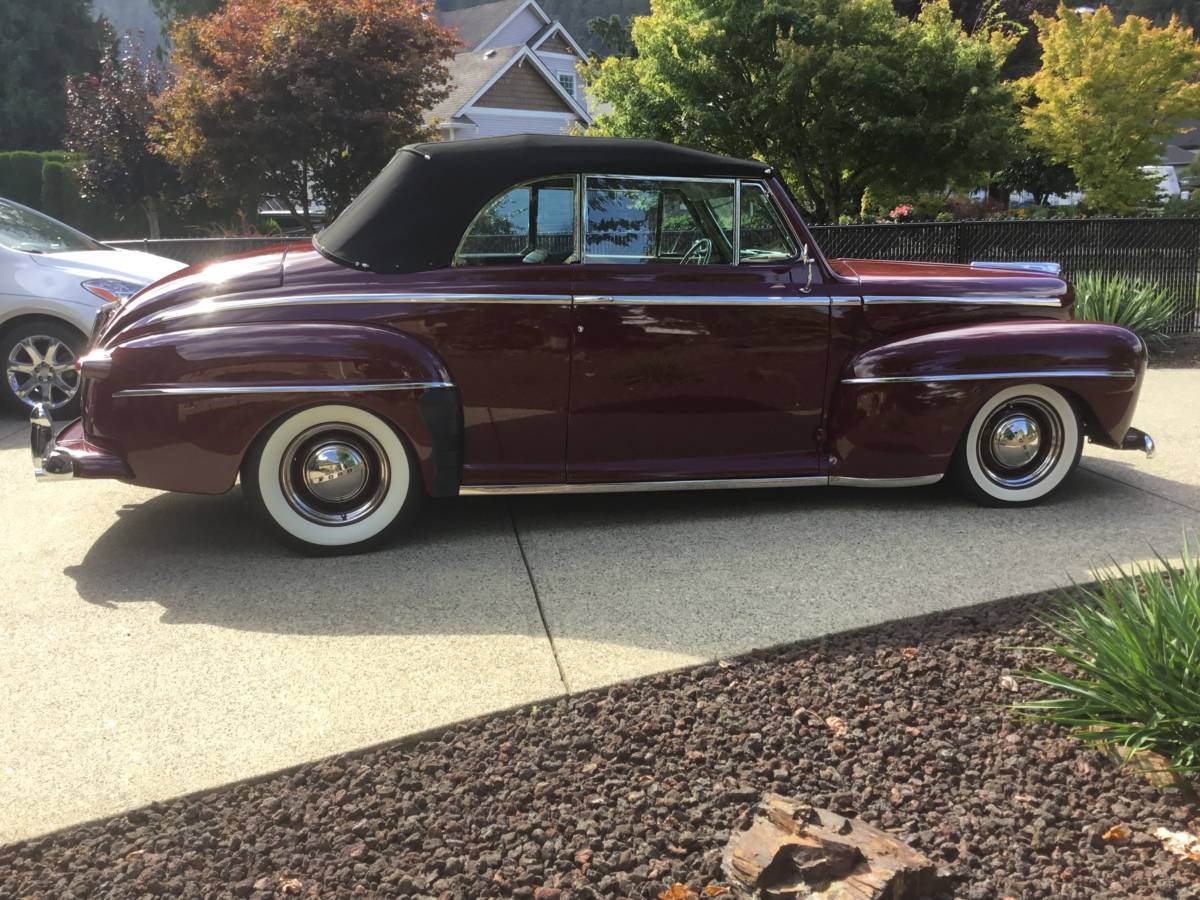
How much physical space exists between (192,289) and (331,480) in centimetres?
104

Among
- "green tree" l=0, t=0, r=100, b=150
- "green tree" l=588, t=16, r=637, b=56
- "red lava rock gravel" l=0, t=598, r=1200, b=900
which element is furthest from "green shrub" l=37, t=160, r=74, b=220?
"green tree" l=588, t=16, r=637, b=56

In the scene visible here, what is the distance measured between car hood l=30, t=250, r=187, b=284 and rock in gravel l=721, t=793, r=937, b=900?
255 inches

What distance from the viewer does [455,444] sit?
15.2 ft

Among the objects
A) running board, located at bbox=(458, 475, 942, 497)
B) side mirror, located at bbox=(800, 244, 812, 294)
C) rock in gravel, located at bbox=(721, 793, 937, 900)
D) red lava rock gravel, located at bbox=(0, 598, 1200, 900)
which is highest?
side mirror, located at bbox=(800, 244, 812, 294)

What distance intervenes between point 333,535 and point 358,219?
1.45 m

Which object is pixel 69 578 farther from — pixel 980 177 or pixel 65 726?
pixel 980 177

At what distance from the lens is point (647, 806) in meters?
2.76

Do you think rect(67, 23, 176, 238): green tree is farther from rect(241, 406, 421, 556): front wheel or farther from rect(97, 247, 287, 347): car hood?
rect(241, 406, 421, 556): front wheel

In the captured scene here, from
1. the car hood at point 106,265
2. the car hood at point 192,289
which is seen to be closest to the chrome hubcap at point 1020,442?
the car hood at point 192,289

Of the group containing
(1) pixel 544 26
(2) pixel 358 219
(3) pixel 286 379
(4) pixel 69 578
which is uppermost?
(1) pixel 544 26

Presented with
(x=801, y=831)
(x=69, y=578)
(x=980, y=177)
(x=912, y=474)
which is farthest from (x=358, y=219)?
→ (x=980, y=177)

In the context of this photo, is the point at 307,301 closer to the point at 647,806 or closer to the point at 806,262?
the point at 806,262

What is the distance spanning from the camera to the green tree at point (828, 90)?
12.8 metres

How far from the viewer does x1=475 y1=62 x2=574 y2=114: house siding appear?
112 ft
